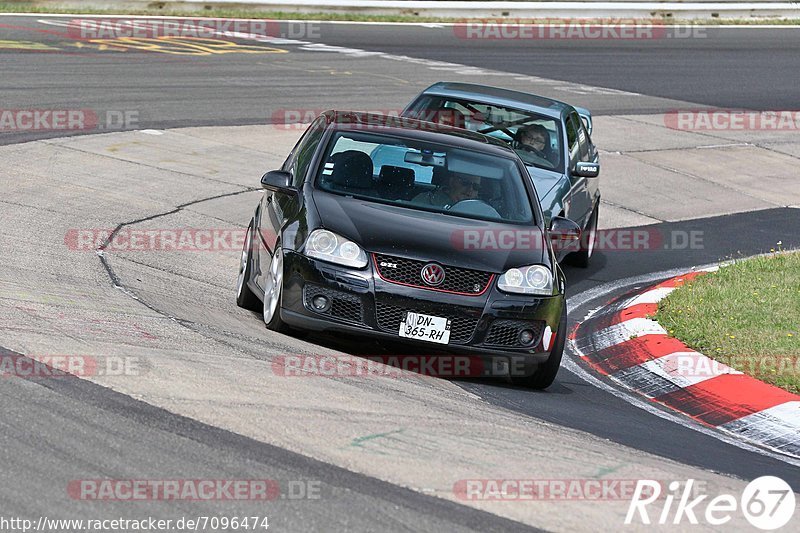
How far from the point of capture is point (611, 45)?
30219 mm

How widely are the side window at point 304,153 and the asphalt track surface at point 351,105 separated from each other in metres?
1.35

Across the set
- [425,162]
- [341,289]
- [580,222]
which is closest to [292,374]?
[341,289]

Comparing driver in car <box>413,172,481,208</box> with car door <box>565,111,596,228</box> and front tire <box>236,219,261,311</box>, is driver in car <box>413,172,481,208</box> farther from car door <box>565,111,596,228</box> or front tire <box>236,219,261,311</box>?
car door <box>565,111,596,228</box>

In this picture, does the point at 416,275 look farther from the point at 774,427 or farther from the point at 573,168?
the point at 573,168

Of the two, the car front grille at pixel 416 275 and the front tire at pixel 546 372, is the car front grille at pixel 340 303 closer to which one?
the car front grille at pixel 416 275

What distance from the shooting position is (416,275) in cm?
792

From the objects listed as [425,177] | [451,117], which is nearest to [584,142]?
[451,117]

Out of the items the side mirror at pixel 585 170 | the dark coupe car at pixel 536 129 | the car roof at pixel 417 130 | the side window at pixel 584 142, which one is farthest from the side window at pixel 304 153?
the side window at pixel 584 142

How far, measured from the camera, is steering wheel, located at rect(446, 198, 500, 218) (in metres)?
8.88

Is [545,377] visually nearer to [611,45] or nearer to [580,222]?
[580,222]

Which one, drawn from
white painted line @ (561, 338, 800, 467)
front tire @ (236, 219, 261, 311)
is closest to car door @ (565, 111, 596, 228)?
white painted line @ (561, 338, 800, 467)

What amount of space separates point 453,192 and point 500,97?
4002mm

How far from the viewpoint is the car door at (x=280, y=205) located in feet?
28.5

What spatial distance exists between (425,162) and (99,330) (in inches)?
118
